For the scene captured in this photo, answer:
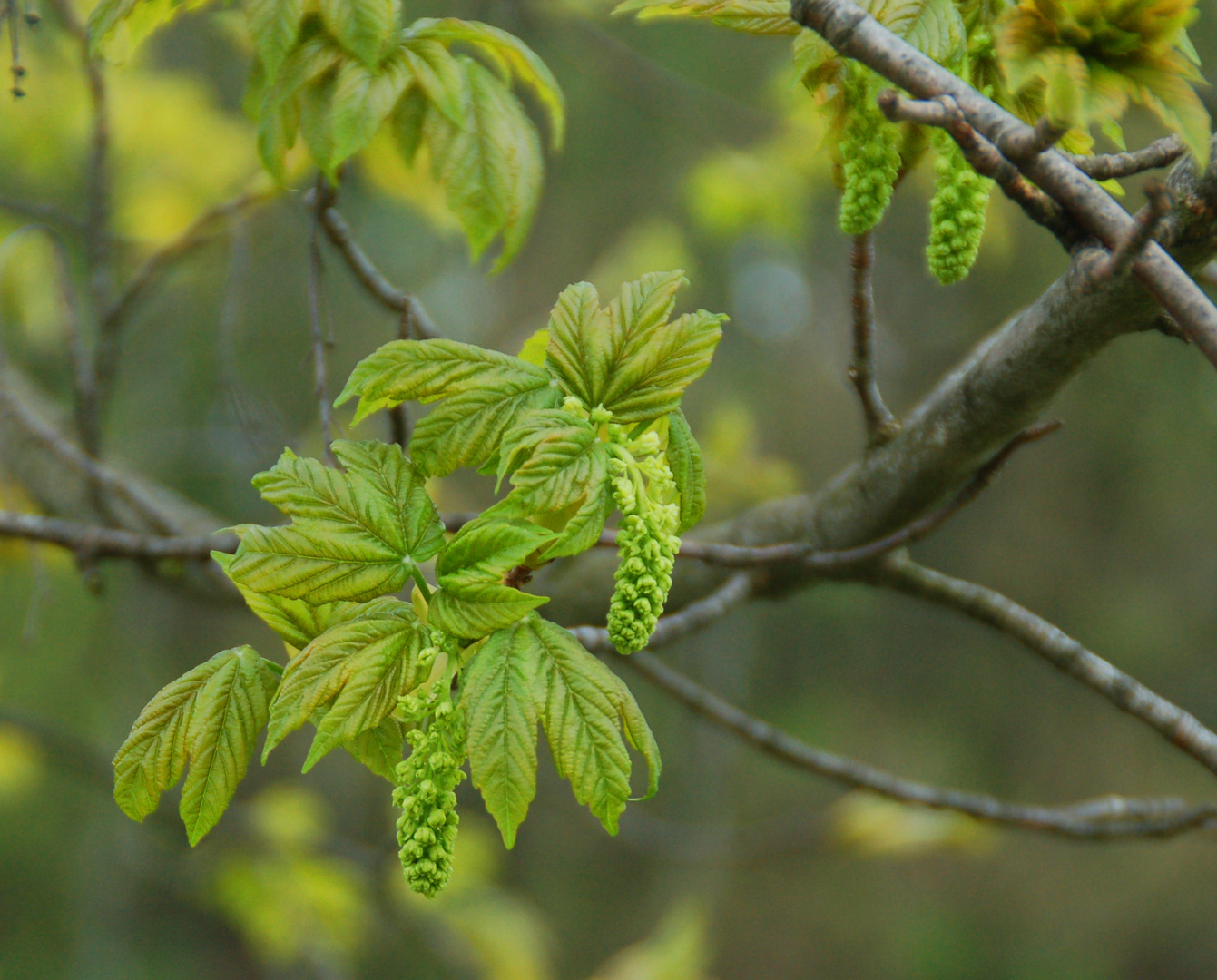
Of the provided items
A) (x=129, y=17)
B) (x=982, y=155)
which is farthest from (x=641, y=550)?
(x=129, y=17)

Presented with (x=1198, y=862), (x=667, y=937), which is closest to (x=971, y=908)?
(x=1198, y=862)

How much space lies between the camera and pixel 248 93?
0.88 m

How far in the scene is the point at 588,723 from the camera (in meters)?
0.63

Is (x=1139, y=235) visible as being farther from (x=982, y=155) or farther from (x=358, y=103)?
(x=358, y=103)

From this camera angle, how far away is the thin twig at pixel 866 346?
833 mm

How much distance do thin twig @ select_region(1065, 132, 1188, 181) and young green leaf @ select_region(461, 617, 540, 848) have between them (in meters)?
0.57

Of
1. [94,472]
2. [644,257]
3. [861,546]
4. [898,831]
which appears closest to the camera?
[861,546]

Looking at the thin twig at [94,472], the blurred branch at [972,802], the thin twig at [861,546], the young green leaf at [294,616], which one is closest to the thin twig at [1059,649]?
the thin twig at [861,546]

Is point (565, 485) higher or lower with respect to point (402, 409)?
higher

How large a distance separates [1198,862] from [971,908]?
1893mm

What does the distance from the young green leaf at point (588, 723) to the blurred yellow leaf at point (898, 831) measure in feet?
4.78

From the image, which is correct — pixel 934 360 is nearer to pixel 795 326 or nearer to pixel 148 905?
pixel 795 326

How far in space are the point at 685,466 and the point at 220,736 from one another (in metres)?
0.41

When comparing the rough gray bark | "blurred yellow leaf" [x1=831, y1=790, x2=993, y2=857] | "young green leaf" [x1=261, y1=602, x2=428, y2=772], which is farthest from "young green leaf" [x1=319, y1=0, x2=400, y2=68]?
"blurred yellow leaf" [x1=831, y1=790, x2=993, y2=857]
